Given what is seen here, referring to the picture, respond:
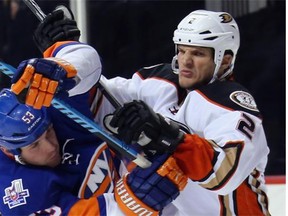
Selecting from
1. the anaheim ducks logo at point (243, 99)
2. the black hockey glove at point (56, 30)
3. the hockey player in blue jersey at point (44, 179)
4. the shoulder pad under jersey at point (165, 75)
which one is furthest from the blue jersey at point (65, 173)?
the anaheim ducks logo at point (243, 99)

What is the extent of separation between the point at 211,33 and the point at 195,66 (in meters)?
0.09

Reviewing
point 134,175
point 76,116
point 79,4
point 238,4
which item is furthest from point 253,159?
point 238,4

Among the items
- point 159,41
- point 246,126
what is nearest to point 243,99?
point 246,126

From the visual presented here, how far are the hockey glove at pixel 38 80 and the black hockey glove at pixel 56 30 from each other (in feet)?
1.14

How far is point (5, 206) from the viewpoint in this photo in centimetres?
243

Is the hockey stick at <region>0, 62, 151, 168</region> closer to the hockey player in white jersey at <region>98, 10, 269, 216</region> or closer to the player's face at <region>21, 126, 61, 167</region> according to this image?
the hockey player in white jersey at <region>98, 10, 269, 216</region>

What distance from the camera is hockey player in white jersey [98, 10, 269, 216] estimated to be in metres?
2.15

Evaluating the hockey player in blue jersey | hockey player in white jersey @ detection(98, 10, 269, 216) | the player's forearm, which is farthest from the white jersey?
the player's forearm

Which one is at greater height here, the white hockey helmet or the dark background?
the white hockey helmet

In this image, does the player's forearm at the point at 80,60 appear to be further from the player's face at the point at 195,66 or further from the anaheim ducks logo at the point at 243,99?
the anaheim ducks logo at the point at 243,99

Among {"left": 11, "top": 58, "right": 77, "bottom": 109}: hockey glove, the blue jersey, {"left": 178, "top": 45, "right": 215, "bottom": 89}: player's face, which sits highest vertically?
{"left": 11, "top": 58, "right": 77, "bottom": 109}: hockey glove

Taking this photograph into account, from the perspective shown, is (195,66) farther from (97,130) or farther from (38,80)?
(38,80)

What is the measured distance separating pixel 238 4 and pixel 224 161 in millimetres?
2001

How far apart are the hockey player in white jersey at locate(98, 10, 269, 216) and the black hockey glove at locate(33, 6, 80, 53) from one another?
0.71 feet
